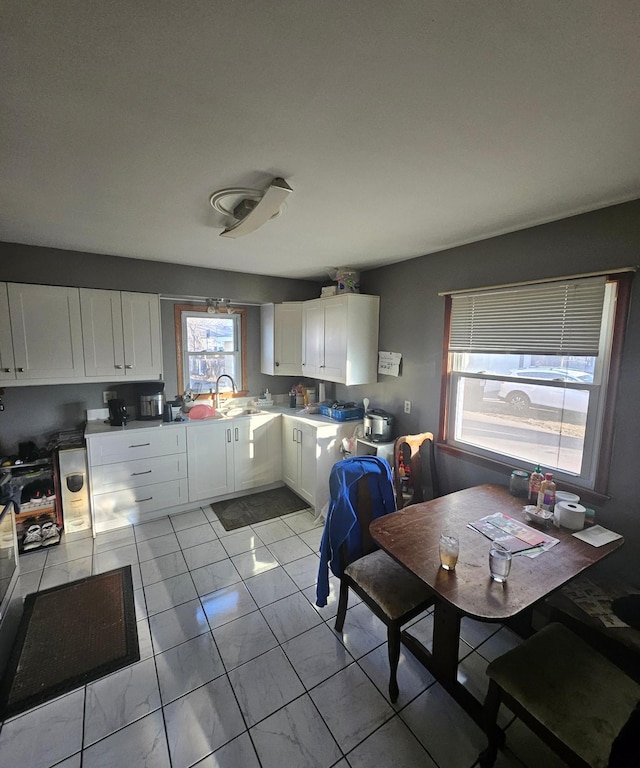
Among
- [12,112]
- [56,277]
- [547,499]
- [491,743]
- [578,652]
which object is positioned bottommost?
[491,743]

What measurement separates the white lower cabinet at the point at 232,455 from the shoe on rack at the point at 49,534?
1070 mm

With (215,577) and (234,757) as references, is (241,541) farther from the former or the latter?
(234,757)

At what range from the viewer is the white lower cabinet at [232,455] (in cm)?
340

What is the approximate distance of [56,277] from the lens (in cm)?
282

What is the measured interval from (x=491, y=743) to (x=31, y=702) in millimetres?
2070

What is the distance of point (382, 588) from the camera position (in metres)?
1.75

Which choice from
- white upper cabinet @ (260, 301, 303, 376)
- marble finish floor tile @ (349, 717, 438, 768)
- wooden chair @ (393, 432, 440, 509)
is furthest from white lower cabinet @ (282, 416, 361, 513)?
marble finish floor tile @ (349, 717, 438, 768)

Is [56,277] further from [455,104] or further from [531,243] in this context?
[531,243]

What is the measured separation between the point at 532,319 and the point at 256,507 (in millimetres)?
2916

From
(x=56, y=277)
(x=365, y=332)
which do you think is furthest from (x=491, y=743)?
(x=56, y=277)

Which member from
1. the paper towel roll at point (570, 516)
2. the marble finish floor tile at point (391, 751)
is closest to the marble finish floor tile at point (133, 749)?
the marble finish floor tile at point (391, 751)

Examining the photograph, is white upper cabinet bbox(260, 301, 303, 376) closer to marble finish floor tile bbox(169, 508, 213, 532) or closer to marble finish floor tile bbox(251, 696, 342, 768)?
marble finish floor tile bbox(169, 508, 213, 532)

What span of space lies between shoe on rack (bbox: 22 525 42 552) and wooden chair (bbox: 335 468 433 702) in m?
2.48

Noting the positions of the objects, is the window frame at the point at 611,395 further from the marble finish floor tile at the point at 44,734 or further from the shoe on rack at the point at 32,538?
the shoe on rack at the point at 32,538
